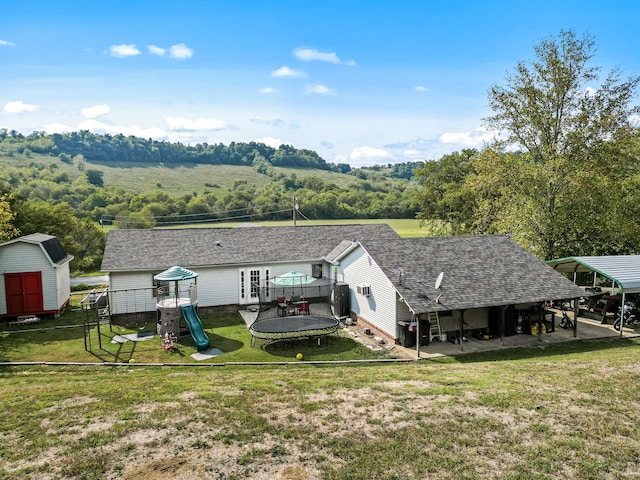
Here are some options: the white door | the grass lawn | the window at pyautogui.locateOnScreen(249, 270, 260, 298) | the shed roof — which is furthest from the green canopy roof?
the shed roof

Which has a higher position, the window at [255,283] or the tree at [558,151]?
the tree at [558,151]

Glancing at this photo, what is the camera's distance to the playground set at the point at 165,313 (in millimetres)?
16375

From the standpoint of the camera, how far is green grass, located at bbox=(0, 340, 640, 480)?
6.79 metres

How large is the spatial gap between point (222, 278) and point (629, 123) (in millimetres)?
22998

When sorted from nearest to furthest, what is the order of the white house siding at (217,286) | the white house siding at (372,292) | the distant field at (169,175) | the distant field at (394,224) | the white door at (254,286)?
the white house siding at (372,292) → the white house siding at (217,286) → the white door at (254,286) → the distant field at (394,224) → the distant field at (169,175)

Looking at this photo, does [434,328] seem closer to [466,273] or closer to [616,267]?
[466,273]

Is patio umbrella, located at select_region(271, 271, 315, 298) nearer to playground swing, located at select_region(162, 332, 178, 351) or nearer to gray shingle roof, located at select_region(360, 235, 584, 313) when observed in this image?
gray shingle roof, located at select_region(360, 235, 584, 313)

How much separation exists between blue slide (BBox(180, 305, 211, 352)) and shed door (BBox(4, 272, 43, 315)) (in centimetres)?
833

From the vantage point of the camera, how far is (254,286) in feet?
72.9

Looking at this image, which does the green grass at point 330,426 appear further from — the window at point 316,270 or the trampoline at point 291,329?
the window at point 316,270

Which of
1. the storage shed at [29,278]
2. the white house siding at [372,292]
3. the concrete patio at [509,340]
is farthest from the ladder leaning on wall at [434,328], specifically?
the storage shed at [29,278]

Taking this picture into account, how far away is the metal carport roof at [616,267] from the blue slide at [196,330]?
622 inches

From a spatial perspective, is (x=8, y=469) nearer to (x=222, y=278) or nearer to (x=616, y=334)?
(x=222, y=278)

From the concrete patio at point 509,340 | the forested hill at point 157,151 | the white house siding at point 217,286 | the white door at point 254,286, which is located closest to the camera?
the concrete patio at point 509,340
